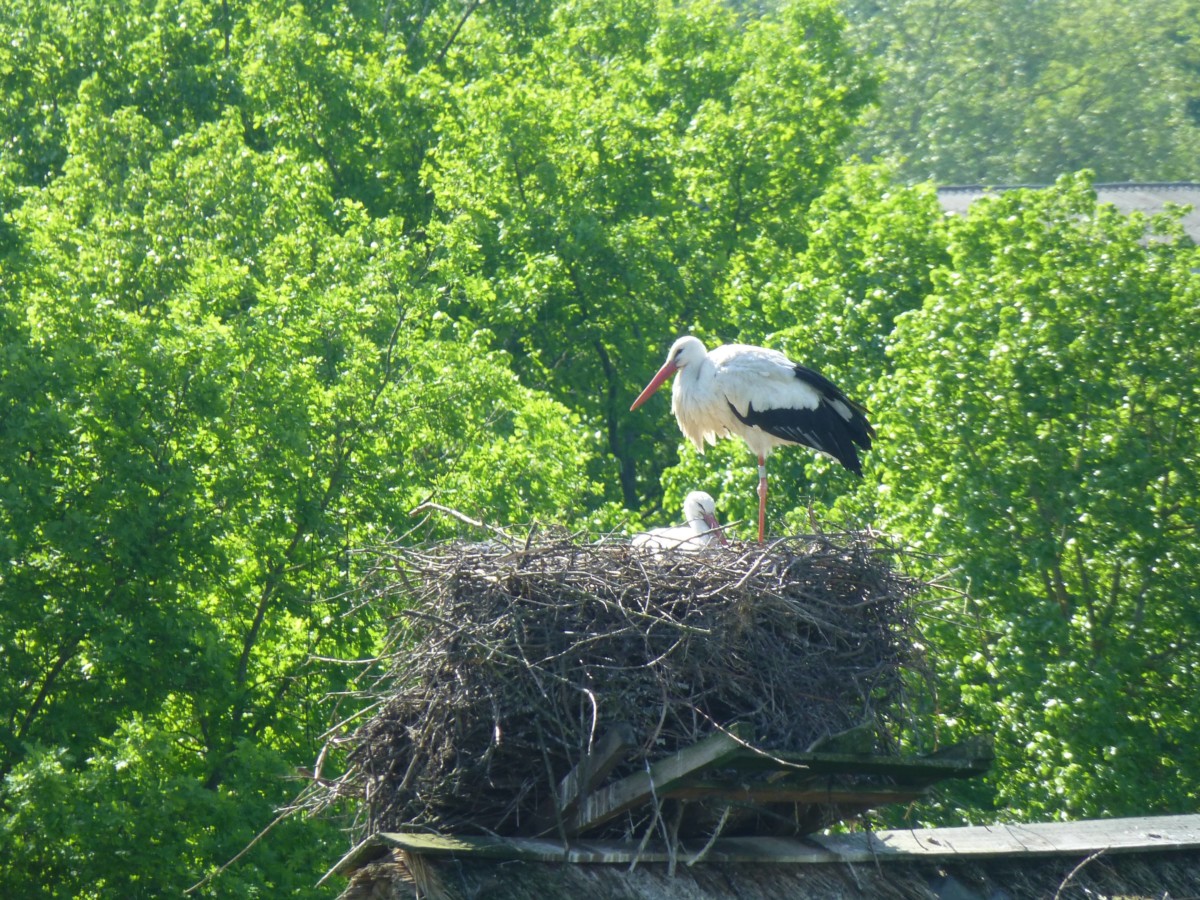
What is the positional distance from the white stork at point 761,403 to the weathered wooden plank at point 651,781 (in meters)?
4.76

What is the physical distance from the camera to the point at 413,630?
293 inches

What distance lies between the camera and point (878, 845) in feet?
24.1

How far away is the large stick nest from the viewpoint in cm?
642

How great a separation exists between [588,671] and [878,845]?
1.65 meters

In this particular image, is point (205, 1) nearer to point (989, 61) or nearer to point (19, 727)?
point (19, 727)

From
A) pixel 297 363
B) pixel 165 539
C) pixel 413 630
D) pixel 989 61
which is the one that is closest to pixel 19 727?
pixel 165 539

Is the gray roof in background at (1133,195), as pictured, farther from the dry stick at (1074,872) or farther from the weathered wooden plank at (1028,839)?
the dry stick at (1074,872)

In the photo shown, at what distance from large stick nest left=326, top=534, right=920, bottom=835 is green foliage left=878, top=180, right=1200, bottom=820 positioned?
569 centimetres

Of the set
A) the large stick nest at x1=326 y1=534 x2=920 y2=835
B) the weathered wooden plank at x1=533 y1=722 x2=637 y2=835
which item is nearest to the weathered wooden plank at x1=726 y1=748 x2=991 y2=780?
the large stick nest at x1=326 y1=534 x2=920 y2=835

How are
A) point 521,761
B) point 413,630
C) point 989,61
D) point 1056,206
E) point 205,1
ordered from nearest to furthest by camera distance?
point 521,761 < point 413,630 < point 1056,206 < point 205,1 < point 989,61

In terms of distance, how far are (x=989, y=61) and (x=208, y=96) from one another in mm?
35762

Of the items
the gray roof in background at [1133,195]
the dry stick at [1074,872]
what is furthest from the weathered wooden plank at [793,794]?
the gray roof in background at [1133,195]

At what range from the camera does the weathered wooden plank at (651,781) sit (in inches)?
229

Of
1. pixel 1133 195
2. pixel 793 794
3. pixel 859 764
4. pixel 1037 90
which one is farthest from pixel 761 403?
pixel 1037 90
